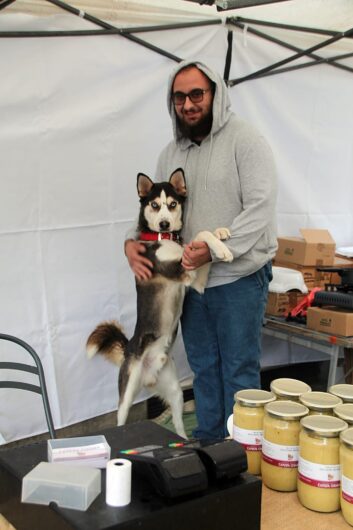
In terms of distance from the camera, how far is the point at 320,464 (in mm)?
1059

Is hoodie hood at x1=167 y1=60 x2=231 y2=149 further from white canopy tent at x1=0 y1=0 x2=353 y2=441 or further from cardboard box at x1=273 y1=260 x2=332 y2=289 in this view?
cardboard box at x1=273 y1=260 x2=332 y2=289

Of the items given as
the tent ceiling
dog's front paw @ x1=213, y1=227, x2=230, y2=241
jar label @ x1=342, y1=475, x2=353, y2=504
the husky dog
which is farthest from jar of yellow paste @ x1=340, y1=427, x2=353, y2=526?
the tent ceiling

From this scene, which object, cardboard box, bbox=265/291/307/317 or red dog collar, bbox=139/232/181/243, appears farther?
cardboard box, bbox=265/291/307/317

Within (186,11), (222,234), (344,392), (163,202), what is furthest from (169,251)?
(344,392)

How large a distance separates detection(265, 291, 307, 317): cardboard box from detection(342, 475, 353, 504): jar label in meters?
2.32

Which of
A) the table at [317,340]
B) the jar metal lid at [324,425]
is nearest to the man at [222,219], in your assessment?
the table at [317,340]

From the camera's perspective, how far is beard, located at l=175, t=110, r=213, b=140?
2.31m

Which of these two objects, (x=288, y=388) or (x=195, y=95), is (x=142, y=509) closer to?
(x=288, y=388)

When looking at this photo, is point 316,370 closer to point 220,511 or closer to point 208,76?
point 208,76

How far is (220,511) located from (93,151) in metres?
2.18

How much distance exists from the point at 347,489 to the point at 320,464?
61 mm

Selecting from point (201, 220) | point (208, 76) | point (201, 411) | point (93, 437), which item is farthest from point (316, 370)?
point (93, 437)

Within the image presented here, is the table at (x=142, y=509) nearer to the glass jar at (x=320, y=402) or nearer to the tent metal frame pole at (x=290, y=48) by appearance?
the glass jar at (x=320, y=402)

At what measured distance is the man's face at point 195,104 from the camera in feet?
7.47
